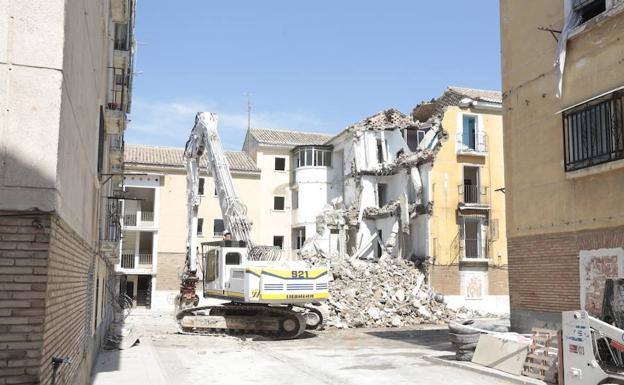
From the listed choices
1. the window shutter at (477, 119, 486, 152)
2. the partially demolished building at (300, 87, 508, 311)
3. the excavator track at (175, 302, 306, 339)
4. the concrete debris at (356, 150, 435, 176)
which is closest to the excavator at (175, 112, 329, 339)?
the excavator track at (175, 302, 306, 339)

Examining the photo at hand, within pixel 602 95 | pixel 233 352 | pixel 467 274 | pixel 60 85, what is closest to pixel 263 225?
pixel 467 274

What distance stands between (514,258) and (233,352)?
7.94 m

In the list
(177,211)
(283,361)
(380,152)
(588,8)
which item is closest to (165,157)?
(177,211)

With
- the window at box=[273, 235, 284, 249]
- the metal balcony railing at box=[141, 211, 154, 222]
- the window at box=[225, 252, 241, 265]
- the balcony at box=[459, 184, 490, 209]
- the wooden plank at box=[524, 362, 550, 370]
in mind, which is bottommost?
the wooden plank at box=[524, 362, 550, 370]

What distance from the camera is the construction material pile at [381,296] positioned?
26.9m

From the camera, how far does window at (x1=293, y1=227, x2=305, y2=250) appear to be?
43.4 metres

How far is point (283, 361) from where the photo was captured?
51.3 feet

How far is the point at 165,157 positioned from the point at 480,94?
20.5 metres

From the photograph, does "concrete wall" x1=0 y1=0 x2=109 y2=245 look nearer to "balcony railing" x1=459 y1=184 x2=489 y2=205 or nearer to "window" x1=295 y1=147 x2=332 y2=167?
"balcony railing" x1=459 y1=184 x2=489 y2=205

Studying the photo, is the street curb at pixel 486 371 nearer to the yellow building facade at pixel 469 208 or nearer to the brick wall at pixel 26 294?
the brick wall at pixel 26 294

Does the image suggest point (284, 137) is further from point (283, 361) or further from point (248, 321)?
point (283, 361)

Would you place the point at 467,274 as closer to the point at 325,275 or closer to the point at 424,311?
the point at 424,311

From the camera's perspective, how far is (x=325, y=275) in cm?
2136

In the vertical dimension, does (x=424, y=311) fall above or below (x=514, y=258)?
below
